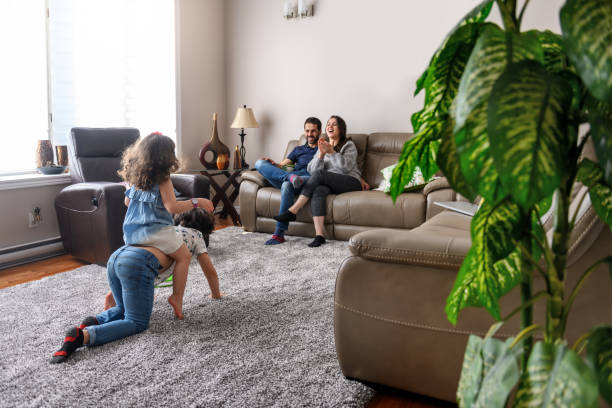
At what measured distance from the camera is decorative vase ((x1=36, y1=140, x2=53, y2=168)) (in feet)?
12.1

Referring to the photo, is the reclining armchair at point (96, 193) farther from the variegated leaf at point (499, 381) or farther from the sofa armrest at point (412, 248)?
the variegated leaf at point (499, 381)

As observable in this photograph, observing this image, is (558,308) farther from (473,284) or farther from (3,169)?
(3,169)

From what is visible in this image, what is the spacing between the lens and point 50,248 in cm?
365

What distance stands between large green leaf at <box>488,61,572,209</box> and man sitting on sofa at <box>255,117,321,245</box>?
3.38 m

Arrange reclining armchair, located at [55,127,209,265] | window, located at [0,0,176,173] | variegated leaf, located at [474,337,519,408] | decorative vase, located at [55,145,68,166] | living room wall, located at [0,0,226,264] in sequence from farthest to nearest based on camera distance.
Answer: living room wall, located at [0,0,226,264] → decorative vase, located at [55,145,68,166] → window, located at [0,0,176,173] → reclining armchair, located at [55,127,209,265] → variegated leaf, located at [474,337,519,408]

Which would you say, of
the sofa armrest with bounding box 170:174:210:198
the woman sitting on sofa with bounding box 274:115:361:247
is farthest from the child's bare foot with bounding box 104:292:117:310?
the woman sitting on sofa with bounding box 274:115:361:247

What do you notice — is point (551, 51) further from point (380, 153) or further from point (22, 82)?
point (22, 82)

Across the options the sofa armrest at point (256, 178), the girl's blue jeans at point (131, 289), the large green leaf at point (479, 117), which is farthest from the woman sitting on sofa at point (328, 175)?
the large green leaf at point (479, 117)

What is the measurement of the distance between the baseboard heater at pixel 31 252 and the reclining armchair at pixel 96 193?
18 cm

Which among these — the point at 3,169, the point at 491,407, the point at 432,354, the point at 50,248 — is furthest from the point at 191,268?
the point at 491,407

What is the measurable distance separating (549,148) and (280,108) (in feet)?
15.9

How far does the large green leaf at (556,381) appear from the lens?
571 mm

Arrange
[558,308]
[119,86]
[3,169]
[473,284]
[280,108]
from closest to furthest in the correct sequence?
[558,308] < [473,284] < [3,169] < [119,86] < [280,108]

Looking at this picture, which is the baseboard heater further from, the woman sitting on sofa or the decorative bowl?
the woman sitting on sofa
